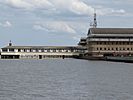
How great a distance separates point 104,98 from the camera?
125 ft

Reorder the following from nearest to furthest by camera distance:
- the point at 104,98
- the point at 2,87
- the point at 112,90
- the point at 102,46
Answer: the point at 104,98 → the point at 112,90 → the point at 2,87 → the point at 102,46

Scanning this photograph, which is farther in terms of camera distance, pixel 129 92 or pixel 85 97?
pixel 129 92

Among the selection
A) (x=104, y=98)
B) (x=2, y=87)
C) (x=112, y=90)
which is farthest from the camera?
(x=2, y=87)

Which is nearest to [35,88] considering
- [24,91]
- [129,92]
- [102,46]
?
[24,91]

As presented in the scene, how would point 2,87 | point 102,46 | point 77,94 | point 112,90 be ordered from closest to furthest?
point 77,94, point 112,90, point 2,87, point 102,46

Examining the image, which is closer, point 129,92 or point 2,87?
point 129,92

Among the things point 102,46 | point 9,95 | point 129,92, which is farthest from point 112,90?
point 102,46

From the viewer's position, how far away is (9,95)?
40.3 m

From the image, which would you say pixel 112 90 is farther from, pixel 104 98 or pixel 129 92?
pixel 104 98

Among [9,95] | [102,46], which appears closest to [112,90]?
[9,95]

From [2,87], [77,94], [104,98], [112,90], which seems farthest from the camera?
[2,87]

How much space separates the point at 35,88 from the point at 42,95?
19.7 ft

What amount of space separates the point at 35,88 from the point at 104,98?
32.0ft

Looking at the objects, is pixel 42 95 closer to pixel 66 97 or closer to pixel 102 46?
pixel 66 97
